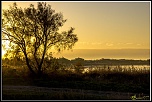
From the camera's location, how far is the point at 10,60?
108ft

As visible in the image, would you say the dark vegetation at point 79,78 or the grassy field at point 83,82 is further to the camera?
the dark vegetation at point 79,78

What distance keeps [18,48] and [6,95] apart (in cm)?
1347

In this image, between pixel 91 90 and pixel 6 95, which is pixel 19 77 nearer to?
pixel 91 90

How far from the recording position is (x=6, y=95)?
19344 mm

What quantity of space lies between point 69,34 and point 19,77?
640cm

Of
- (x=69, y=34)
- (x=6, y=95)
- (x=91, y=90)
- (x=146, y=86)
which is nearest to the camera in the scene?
(x=6, y=95)

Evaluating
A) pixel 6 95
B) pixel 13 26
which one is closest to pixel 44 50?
pixel 13 26

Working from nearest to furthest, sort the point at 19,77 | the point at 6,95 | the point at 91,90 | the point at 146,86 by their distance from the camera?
the point at 6,95, the point at 91,90, the point at 146,86, the point at 19,77

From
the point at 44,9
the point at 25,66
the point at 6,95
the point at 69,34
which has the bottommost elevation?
the point at 6,95

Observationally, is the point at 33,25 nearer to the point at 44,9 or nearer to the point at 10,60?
the point at 44,9

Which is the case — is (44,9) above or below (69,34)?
above

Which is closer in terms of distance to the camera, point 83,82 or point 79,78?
point 83,82

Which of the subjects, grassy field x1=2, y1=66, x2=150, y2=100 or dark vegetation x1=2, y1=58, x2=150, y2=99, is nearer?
grassy field x1=2, y1=66, x2=150, y2=100

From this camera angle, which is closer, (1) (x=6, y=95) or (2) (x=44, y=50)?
(1) (x=6, y=95)
